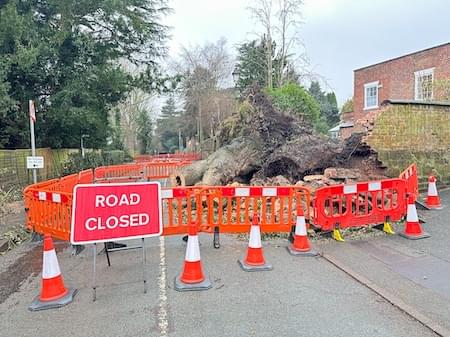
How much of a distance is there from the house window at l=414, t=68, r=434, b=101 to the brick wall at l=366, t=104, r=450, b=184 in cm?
1181

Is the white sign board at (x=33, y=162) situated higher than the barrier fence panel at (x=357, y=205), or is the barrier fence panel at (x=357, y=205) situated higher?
the white sign board at (x=33, y=162)

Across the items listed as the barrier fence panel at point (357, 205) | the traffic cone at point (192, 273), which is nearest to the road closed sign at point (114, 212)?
the traffic cone at point (192, 273)

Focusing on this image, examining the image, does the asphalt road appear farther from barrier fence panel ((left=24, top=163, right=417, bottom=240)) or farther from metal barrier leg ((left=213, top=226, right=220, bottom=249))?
barrier fence panel ((left=24, top=163, right=417, bottom=240))

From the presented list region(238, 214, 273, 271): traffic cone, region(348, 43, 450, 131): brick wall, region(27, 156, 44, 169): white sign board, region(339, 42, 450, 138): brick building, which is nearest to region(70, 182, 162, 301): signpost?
region(238, 214, 273, 271): traffic cone

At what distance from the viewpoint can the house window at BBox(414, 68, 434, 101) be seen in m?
20.5

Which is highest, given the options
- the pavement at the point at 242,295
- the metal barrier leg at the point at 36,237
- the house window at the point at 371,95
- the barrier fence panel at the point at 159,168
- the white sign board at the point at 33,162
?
the house window at the point at 371,95

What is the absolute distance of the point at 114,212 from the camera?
13.5ft

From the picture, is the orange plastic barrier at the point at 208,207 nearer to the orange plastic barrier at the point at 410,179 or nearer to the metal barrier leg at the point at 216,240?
the metal barrier leg at the point at 216,240

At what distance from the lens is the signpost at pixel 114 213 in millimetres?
3963

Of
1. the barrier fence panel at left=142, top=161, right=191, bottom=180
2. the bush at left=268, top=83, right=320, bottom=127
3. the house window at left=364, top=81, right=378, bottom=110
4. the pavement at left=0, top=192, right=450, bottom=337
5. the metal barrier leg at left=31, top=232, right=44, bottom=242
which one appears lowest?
the pavement at left=0, top=192, right=450, bottom=337

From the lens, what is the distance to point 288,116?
1121 centimetres

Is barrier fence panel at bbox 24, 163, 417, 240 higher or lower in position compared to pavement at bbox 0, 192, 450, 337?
higher

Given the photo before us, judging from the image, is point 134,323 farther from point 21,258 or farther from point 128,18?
point 128,18

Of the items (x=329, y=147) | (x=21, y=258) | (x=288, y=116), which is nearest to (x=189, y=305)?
(x=21, y=258)
